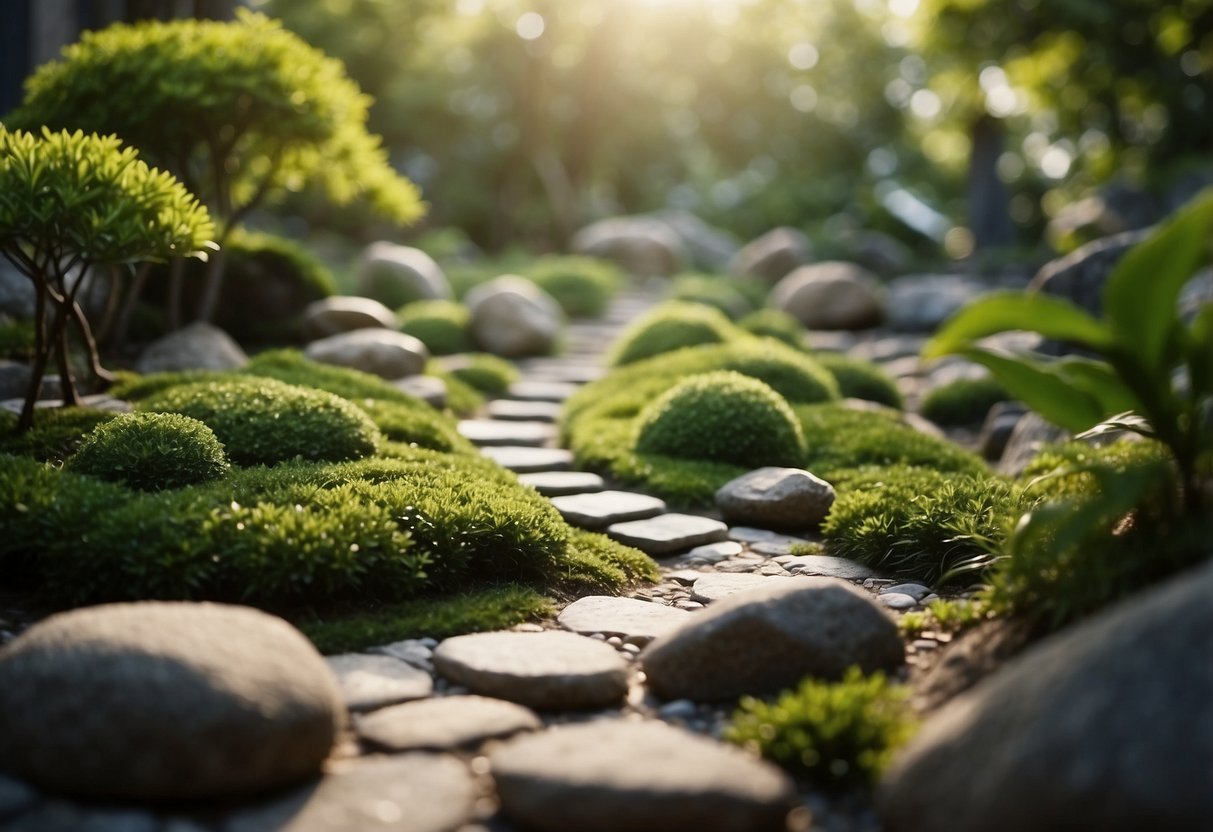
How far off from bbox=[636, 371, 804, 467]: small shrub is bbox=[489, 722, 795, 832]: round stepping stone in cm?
423

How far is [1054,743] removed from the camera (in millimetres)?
2482

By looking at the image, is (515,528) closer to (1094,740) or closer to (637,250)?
(1094,740)

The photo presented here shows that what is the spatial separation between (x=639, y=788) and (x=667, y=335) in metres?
8.32

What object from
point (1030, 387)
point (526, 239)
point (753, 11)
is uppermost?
point (753, 11)

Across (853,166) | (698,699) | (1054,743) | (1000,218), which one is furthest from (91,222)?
(853,166)

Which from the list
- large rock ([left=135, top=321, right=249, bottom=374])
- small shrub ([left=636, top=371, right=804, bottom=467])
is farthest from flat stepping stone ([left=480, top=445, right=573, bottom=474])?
large rock ([left=135, top=321, right=249, bottom=374])

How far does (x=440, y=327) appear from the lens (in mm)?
12133

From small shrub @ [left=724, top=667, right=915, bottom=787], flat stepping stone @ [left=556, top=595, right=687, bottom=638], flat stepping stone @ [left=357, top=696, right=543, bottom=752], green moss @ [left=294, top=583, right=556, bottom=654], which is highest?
small shrub @ [left=724, top=667, right=915, bottom=787]

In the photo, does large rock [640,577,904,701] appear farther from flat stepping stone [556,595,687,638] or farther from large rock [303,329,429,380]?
large rock [303,329,429,380]

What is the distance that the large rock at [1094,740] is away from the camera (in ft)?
7.63

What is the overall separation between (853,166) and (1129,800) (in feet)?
117

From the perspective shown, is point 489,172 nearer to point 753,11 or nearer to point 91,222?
point 753,11

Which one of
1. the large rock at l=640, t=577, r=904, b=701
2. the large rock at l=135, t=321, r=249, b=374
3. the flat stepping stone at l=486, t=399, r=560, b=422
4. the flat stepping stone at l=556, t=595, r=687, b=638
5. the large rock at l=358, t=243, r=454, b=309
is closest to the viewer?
the large rock at l=640, t=577, r=904, b=701

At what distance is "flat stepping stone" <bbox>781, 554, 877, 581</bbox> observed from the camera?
5.35m
